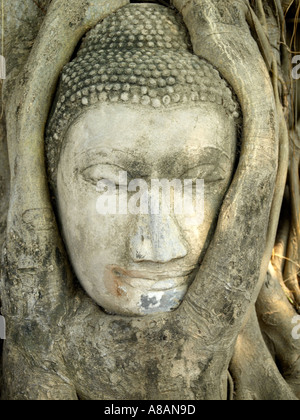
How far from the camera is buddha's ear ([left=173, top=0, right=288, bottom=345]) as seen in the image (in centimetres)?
173

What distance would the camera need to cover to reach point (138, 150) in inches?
65.6

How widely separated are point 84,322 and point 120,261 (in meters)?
0.24

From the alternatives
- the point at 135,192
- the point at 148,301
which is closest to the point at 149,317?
the point at 148,301

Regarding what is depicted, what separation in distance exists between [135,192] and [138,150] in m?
0.12

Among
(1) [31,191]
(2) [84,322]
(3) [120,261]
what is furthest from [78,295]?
(1) [31,191]

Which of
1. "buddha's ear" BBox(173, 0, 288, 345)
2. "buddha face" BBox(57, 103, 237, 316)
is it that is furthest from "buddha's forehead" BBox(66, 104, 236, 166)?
"buddha's ear" BBox(173, 0, 288, 345)

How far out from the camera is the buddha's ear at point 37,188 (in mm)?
1821

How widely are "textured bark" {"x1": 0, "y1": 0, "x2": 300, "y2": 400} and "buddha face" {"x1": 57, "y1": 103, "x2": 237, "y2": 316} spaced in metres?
0.05

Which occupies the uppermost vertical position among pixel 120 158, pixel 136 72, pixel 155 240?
pixel 136 72

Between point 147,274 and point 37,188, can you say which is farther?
point 37,188

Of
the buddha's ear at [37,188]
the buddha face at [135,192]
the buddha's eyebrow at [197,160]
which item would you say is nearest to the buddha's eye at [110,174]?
the buddha face at [135,192]

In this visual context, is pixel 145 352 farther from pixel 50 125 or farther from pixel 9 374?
pixel 50 125

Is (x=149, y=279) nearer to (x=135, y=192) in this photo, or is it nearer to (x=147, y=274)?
(x=147, y=274)

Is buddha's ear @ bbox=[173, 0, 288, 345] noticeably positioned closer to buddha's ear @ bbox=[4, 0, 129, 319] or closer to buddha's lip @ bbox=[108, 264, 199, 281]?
buddha's lip @ bbox=[108, 264, 199, 281]
